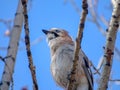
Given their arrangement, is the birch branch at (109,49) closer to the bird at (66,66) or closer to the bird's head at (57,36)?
the bird at (66,66)

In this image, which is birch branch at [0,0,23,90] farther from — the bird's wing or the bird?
the bird's wing

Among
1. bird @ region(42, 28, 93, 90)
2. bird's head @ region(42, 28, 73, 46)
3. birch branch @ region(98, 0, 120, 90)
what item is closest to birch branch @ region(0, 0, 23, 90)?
bird @ region(42, 28, 93, 90)

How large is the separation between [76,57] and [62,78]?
152 centimetres

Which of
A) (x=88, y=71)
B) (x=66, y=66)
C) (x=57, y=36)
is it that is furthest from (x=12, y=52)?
(x=57, y=36)

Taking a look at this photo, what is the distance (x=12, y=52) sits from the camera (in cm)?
332

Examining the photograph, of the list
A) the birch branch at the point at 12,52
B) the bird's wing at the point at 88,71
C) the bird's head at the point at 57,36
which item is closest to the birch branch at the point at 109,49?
the birch branch at the point at 12,52

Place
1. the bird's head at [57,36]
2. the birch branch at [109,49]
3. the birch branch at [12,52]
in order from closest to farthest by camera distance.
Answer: the birch branch at [109,49] → the birch branch at [12,52] → the bird's head at [57,36]

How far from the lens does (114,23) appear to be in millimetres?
2701

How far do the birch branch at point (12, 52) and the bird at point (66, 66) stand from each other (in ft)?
2.21

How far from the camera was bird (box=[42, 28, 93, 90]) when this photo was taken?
12.6 feet

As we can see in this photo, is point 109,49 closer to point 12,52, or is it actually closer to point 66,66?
point 12,52

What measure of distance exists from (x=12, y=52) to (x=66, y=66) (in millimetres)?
875

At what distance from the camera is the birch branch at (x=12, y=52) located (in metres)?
3.06

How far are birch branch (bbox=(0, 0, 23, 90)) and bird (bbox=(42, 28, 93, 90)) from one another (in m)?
0.67
